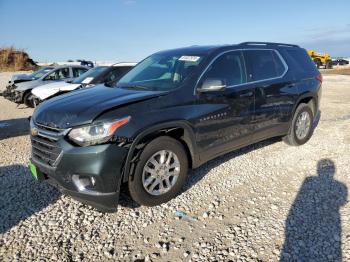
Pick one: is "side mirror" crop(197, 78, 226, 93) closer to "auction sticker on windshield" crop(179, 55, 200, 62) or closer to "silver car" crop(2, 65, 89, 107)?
"auction sticker on windshield" crop(179, 55, 200, 62)

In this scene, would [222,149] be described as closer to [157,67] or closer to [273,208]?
[273,208]

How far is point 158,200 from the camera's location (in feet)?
12.2

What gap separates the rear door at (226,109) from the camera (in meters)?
4.02

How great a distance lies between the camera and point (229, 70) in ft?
14.6

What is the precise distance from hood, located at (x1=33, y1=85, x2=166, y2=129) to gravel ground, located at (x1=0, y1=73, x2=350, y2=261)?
1.09 metres

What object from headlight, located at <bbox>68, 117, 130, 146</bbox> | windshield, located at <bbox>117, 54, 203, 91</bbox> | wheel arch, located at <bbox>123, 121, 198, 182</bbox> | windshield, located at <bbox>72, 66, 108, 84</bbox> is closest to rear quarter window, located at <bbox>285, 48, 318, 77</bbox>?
windshield, located at <bbox>117, 54, 203, 91</bbox>

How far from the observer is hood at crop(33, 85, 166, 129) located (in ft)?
10.8

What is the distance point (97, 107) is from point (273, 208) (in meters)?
2.31

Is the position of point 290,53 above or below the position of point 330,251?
above

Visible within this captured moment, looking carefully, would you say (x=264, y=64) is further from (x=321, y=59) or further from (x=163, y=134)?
(x=321, y=59)

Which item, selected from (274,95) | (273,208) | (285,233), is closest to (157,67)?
(274,95)

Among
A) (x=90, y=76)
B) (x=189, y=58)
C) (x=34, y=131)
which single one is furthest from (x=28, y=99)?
(x=189, y=58)

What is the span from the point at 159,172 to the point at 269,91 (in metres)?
2.38

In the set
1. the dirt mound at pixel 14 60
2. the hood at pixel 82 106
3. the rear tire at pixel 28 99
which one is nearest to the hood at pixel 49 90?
the rear tire at pixel 28 99
